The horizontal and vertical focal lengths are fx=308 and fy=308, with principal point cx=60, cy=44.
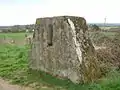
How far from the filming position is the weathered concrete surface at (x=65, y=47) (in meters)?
10.7

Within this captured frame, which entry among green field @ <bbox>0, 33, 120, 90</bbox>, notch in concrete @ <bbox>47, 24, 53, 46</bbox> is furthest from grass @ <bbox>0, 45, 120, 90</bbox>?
notch in concrete @ <bbox>47, 24, 53, 46</bbox>

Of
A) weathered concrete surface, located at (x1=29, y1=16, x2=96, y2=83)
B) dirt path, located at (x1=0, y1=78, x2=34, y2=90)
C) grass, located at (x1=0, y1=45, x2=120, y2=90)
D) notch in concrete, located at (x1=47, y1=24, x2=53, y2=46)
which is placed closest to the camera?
grass, located at (x1=0, y1=45, x2=120, y2=90)

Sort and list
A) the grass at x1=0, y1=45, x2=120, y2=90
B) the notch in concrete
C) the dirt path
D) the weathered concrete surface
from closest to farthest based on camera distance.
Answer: the grass at x1=0, y1=45, x2=120, y2=90 < the weathered concrete surface < the dirt path < the notch in concrete

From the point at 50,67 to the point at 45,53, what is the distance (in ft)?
2.12

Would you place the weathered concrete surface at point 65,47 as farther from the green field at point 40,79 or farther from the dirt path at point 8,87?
the dirt path at point 8,87

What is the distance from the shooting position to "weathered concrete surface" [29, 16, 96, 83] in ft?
35.2

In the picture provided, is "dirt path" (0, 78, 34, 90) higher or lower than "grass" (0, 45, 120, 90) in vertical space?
lower

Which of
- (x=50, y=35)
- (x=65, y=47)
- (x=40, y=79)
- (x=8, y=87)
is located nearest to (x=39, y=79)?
(x=40, y=79)

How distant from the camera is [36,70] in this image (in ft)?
42.2

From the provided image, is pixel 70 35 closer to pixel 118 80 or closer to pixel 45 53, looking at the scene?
pixel 45 53

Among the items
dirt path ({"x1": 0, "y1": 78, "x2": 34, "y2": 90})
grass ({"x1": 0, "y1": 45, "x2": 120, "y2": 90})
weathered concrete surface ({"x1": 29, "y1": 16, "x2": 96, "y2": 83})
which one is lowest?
dirt path ({"x1": 0, "y1": 78, "x2": 34, "y2": 90})

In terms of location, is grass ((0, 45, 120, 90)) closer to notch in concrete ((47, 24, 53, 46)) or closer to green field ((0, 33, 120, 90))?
green field ((0, 33, 120, 90))

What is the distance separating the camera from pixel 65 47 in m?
11.2

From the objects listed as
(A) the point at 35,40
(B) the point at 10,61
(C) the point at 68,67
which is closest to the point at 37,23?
(A) the point at 35,40
